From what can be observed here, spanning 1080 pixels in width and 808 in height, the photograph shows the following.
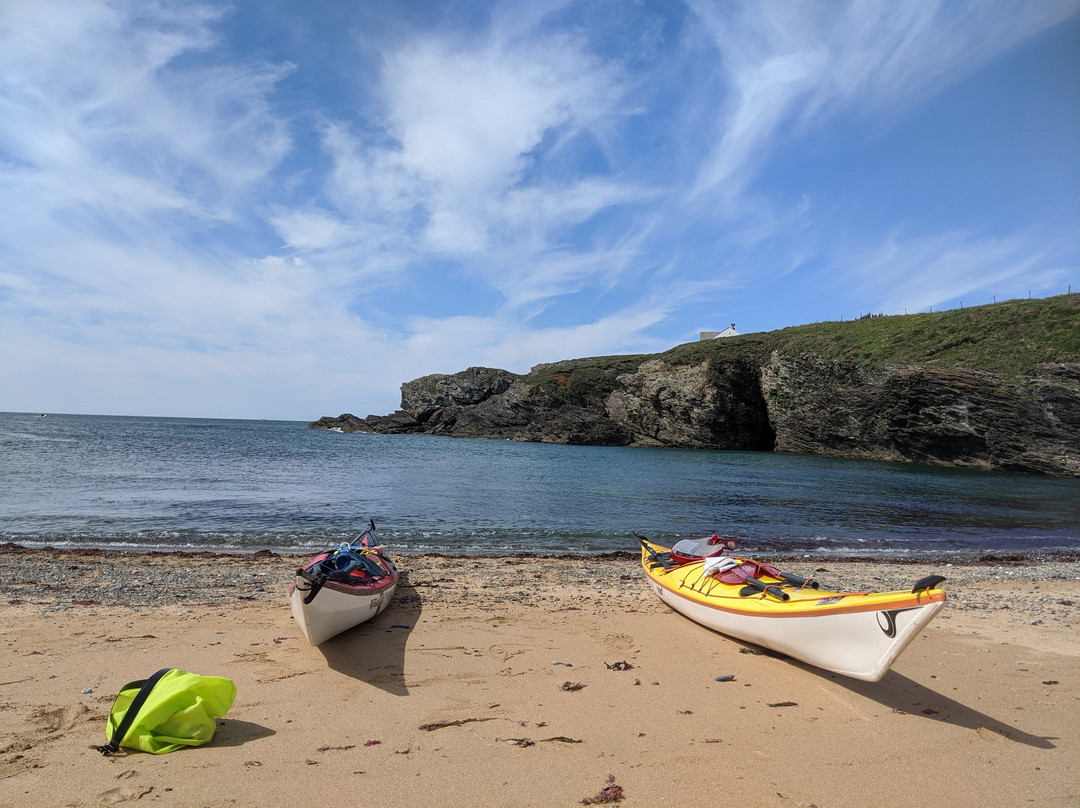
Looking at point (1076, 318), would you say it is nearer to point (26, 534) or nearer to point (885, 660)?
point (885, 660)

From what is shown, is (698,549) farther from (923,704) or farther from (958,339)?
(958,339)

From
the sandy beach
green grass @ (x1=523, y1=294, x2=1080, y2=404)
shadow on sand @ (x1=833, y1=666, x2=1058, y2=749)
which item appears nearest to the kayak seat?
the sandy beach

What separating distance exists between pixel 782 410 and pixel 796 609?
57.6 m

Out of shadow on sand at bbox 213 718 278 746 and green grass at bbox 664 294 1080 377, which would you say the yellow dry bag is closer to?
shadow on sand at bbox 213 718 278 746

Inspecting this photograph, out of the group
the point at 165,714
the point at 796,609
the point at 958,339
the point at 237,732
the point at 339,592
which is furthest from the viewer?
the point at 958,339

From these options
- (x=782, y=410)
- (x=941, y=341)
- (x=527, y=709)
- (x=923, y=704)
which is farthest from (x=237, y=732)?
(x=782, y=410)

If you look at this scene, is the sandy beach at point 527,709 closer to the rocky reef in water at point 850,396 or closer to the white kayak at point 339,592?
the white kayak at point 339,592

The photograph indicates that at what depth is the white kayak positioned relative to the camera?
609cm

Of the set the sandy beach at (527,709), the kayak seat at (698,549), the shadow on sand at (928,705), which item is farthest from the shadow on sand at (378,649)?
the shadow on sand at (928,705)

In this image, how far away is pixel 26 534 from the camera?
46.1 feet

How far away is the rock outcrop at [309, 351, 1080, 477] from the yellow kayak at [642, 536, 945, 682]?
44.8 meters

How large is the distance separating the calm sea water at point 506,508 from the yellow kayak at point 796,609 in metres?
6.37

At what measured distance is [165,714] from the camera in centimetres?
436

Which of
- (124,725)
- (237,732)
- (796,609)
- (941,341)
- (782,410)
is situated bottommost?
(237,732)
